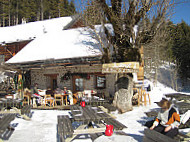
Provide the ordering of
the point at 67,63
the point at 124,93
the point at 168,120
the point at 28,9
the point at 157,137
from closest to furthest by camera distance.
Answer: the point at 157,137
the point at 168,120
the point at 124,93
the point at 67,63
the point at 28,9

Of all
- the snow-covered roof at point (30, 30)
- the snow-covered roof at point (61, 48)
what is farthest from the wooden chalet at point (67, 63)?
the snow-covered roof at point (30, 30)

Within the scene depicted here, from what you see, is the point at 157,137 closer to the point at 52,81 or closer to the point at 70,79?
the point at 70,79

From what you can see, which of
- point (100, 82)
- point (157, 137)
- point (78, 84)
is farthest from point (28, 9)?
point (157, 137)

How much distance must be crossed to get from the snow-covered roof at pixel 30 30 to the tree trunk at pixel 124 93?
10.9 meters

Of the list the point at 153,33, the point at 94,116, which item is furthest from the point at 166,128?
the point at 153,33

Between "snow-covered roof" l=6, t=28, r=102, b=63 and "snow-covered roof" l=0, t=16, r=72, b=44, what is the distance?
339cm

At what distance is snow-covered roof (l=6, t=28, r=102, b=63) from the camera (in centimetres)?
978

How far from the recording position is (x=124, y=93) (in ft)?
25.4

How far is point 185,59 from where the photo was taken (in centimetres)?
2047

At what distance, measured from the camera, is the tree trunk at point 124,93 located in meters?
7.71

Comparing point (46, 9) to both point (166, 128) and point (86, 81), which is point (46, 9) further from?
point (166, 128)

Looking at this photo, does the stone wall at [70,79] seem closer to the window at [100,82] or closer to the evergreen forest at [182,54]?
the window at [100,82]

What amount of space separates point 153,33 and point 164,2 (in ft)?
4.07

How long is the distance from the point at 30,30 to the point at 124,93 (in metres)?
13.9
